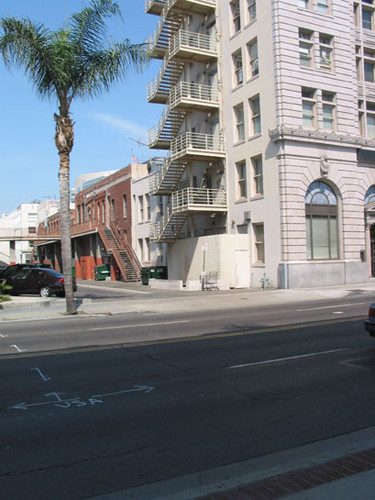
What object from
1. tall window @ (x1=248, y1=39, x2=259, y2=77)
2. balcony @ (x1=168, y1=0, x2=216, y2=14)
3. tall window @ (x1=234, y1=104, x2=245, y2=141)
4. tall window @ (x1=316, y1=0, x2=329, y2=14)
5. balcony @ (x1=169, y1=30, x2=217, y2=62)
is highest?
balcony @ (x1=168, y1=0, x2=216, y2=14)

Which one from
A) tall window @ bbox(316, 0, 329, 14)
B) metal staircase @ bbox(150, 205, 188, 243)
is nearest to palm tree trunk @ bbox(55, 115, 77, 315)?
metal staircase @ bbox(150, 205, 188, 243)

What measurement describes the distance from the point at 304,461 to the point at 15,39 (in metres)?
16.0

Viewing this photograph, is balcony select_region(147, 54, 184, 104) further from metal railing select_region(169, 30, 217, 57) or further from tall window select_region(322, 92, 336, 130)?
tall window select_region(322, 92, 336, 130)

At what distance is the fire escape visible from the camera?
2898cm

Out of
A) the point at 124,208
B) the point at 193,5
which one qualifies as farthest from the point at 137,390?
the point at 124,208

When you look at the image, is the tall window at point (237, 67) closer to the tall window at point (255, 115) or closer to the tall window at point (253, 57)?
the tall window at point (253, 57)

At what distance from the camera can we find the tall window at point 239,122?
1115 inches

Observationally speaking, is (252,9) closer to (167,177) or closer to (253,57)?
(253,57)

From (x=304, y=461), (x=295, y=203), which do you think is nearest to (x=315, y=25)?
(x=295, y=203)

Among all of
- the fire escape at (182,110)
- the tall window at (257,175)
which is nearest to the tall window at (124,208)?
the fire escape at (182,110)

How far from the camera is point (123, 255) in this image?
132 ft

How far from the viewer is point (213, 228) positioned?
31.1 meters

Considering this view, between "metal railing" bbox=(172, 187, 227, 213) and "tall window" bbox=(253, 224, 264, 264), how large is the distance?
286 cm

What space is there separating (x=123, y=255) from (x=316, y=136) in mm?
19966
